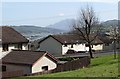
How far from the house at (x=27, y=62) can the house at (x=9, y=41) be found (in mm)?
2735

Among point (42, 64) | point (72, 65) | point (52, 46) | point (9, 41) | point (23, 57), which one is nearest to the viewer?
point (23, 57)

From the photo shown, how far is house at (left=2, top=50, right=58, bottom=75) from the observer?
1213 inches

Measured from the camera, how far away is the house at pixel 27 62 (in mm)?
30812

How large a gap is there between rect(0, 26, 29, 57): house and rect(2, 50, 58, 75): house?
2.74 m

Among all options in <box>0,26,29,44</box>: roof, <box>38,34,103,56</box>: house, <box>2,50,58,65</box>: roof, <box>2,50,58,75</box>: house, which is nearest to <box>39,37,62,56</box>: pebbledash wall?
<box>38,34,103,56</box>: house

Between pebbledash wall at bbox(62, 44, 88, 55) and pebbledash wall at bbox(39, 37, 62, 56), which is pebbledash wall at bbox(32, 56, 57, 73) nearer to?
pebbledash wall at bbox(39, 37, 62, 56)

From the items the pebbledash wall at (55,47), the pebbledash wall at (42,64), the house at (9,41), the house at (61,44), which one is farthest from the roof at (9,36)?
the pebbledash wall at (55,47)

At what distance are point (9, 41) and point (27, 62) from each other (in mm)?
8023

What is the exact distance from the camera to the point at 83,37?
56.8m

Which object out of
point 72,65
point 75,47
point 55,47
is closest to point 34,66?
point 72,65

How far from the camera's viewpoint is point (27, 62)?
1216 inches

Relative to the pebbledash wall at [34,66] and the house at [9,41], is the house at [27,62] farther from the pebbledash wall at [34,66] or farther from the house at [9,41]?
the house at [9,41]

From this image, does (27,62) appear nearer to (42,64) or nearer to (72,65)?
(42,64)

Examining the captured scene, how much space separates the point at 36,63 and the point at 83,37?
26.5m
